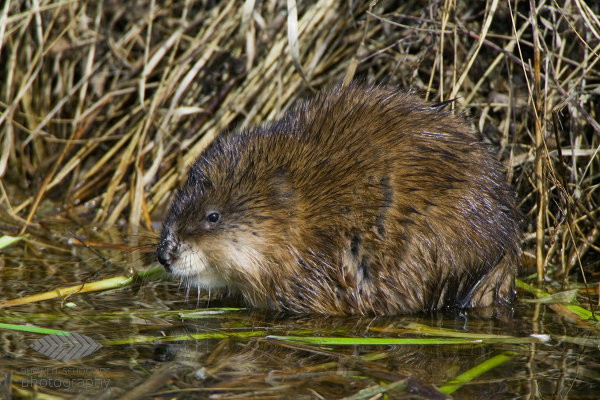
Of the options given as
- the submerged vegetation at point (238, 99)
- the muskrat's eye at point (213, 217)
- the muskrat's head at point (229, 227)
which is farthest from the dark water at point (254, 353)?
the muskrat's eye at point (213, 217)

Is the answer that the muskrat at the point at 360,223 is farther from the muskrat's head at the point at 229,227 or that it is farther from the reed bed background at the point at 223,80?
the reed bed background at the point at 223,80

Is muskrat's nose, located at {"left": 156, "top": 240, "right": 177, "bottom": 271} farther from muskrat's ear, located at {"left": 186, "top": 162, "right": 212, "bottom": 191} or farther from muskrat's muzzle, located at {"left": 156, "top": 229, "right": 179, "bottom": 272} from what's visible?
muskrat's ear, located at {"left": 186, "top": 162, "right": 212, "bottom": 191}

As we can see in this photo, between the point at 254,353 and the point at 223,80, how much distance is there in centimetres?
275

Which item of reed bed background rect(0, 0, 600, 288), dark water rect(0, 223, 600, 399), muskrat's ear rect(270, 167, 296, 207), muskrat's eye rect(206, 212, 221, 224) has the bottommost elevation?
dark water rect(0, 223, 600, 399)

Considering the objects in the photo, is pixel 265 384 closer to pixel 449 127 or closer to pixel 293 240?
pixel 293 240

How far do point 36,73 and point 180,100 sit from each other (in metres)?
0.92

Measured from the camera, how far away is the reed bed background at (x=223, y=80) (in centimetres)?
405

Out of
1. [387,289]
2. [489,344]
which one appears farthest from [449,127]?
[489,344]

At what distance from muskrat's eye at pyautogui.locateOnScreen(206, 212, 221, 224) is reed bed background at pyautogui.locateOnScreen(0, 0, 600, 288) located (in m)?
1.21

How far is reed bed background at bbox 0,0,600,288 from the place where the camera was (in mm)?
4047

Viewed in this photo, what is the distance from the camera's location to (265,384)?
224 cm

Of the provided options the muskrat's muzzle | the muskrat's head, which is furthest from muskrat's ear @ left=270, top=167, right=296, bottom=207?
the muskrat's muzzle

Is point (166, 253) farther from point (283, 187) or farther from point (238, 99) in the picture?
point (238, 99)

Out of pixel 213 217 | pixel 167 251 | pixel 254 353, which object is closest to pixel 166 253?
pixel 167 251
